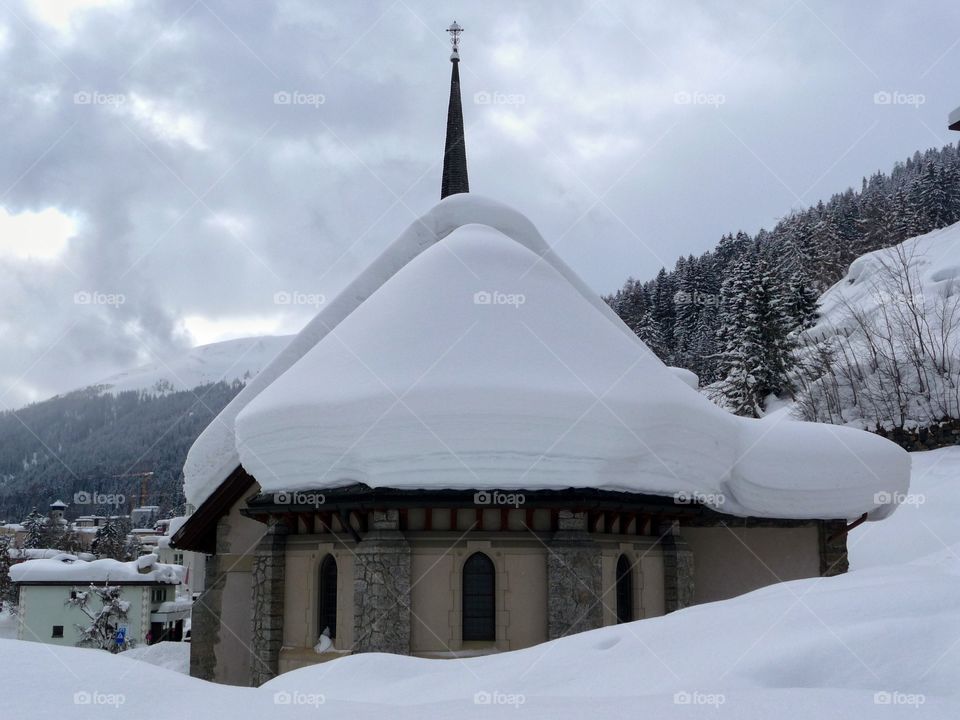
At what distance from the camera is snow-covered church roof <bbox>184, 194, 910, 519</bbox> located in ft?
47.0

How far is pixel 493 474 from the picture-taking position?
1425 cm

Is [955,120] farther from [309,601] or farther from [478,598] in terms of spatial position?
[309,601]

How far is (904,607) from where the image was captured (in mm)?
6117

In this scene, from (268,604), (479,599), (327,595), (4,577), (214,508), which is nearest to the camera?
(479,599)

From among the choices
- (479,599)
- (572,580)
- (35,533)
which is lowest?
(479,599)

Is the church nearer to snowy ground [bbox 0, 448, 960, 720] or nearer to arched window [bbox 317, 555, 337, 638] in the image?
arched window [bbox 317, 555, 337, 638]

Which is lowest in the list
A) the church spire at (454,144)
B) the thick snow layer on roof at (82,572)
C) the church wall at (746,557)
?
the thick snow layer on roof at (82,572)

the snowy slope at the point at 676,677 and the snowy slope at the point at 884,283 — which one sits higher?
the snowy slope at the point at 884,283

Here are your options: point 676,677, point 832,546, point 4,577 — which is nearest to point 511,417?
point 676,677

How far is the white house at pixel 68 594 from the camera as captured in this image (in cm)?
5350

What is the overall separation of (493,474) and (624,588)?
174 inches

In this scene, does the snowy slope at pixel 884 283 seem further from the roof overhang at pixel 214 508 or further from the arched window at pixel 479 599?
the arched window at pixel 479 599

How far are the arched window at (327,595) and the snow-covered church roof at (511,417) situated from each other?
7.05 ft

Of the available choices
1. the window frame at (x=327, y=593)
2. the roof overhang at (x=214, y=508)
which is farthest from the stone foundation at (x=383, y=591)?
the roof overhang at (x=214, y=508)
